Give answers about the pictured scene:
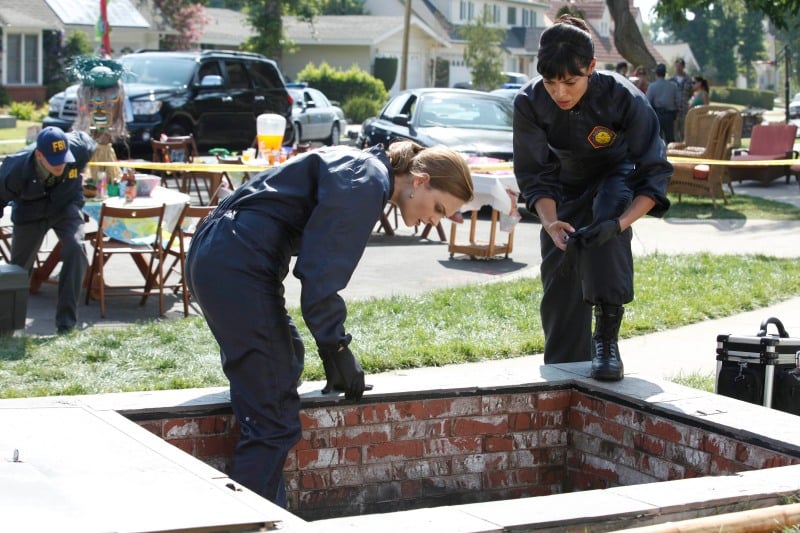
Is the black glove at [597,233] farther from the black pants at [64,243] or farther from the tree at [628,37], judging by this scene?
the tree at [628,37]

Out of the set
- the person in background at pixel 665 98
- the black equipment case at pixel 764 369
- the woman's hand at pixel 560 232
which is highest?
the person in background at pixel 665 98

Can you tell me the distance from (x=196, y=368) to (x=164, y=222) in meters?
3.38

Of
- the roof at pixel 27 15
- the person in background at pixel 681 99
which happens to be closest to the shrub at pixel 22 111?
the roof at pixel 27 15

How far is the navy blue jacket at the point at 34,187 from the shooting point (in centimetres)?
862

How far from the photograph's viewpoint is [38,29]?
43250 mm

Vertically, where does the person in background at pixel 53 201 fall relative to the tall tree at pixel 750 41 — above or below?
below

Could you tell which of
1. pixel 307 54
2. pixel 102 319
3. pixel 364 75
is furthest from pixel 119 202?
pixel 307 54

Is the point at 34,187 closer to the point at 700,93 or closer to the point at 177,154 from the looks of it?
the point at 177,154

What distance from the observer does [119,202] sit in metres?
10.1

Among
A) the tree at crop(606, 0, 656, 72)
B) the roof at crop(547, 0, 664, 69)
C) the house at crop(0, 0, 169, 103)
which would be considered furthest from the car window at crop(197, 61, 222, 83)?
the roof at crop(547, 0, 664, 69)

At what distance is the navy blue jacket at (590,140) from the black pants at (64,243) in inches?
172

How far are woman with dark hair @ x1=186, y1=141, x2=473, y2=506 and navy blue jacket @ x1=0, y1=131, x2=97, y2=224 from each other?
4.82 metres

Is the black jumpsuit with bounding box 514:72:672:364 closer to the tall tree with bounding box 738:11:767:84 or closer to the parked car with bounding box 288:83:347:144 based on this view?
the parked car with bounding box 288:83:347:144

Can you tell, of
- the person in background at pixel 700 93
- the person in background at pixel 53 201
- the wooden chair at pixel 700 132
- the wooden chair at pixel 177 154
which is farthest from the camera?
the person in background at pixel 700 93
